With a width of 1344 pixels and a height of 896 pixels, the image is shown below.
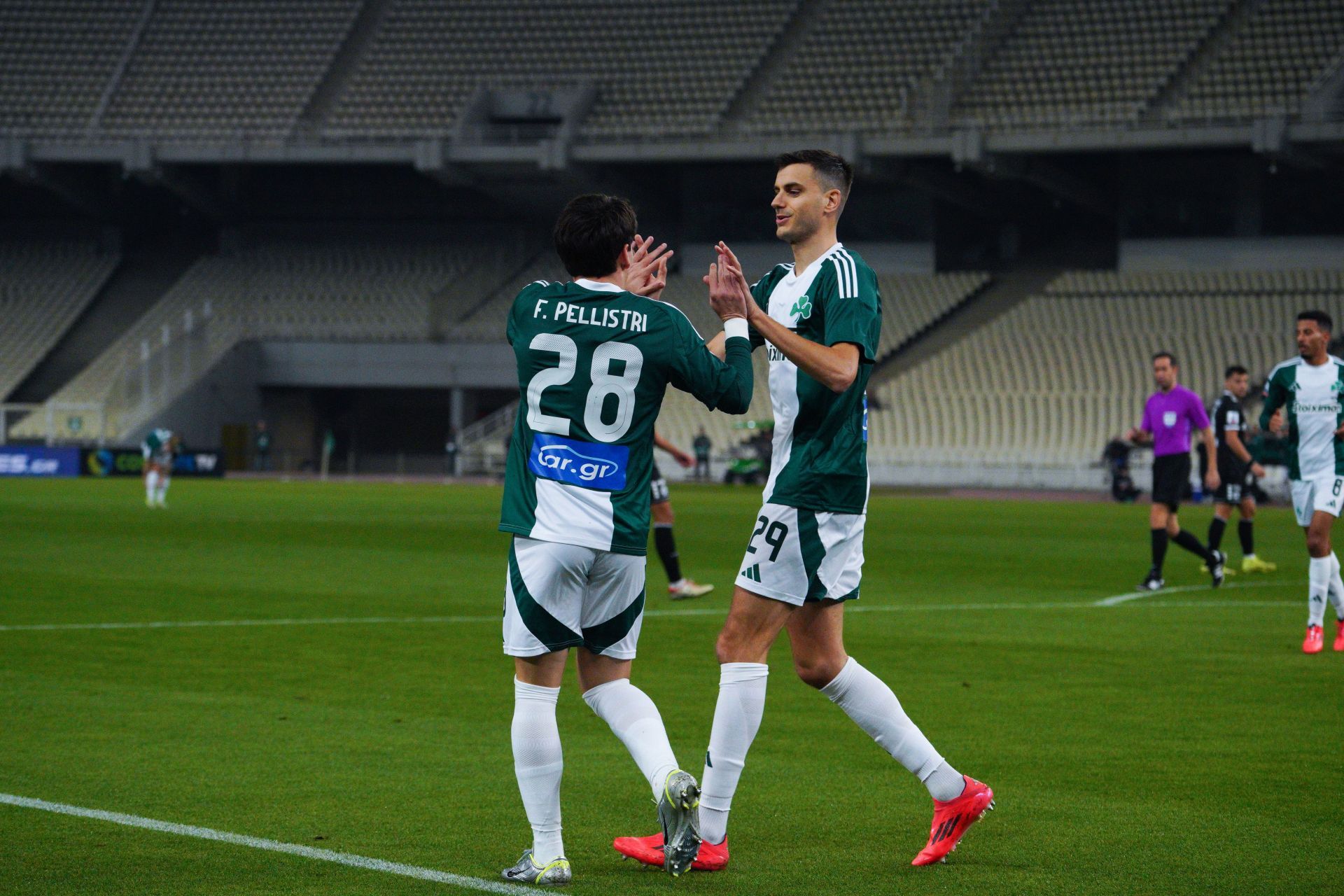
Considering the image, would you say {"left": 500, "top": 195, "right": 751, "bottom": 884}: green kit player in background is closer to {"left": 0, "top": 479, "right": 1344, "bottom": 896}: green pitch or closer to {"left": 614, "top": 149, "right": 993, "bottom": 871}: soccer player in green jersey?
{"left": 614, "top": 149, "right": 993, "bottom": 871}: soccer player in green jersey

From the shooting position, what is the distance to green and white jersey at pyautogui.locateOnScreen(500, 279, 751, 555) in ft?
17.3

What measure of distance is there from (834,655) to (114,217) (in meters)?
53.7

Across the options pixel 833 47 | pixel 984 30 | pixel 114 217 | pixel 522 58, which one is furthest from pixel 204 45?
pixel 984 30

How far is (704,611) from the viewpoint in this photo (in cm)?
1382

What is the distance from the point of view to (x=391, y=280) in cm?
5362

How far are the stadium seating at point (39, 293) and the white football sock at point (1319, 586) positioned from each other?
154 ft

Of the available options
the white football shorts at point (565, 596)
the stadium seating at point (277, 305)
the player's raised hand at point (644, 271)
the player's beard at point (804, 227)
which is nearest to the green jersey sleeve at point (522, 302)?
the player's raised hand at point (644, 271)

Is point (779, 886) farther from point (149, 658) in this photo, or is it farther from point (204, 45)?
point (204, 45)

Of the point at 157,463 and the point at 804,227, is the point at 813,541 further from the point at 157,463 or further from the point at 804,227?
the point at 157,463

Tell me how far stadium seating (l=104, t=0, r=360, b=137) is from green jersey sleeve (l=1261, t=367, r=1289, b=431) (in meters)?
41.9

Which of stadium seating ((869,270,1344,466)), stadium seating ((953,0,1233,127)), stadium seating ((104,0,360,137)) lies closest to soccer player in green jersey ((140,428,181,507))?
stadium seating ((869,270,1344,466))

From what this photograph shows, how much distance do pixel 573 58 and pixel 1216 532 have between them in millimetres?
35524

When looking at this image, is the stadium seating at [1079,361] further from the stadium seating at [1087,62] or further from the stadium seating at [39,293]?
the stadium seating at [39,293]

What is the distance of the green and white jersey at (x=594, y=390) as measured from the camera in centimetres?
529
